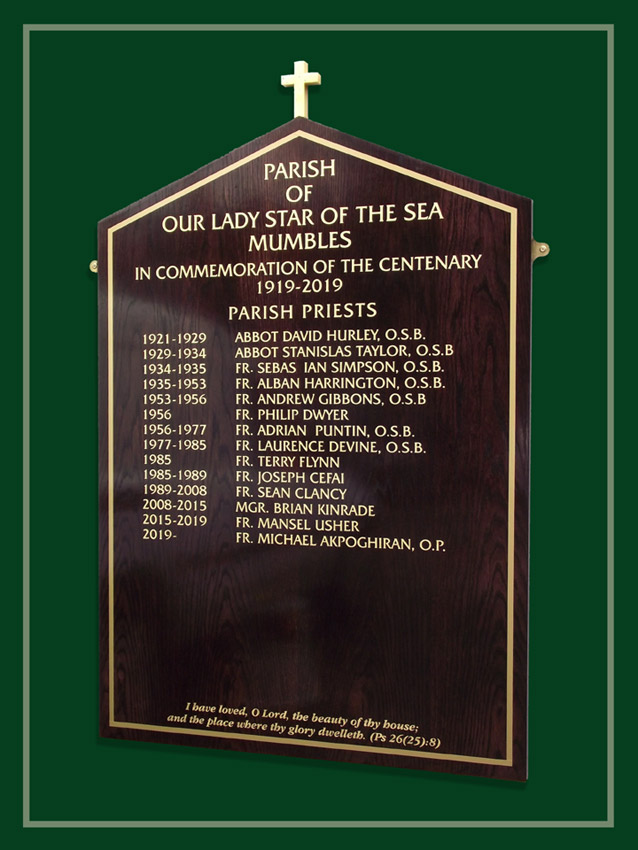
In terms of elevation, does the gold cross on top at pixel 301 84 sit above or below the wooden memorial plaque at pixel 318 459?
above

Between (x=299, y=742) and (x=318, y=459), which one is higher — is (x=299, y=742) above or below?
below

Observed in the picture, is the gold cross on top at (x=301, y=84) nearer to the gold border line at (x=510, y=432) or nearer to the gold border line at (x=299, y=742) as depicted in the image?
the gold border line at (x=510, y=432)

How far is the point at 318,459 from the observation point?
7.97ft

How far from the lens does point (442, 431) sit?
2328 mm

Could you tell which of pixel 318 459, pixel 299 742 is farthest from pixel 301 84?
pixel 299 742

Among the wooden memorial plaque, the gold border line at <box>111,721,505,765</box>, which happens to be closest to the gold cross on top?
the wooden memorial plaque

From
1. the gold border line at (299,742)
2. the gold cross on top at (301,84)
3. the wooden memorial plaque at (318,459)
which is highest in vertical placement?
the gold cross on top at (301,84)

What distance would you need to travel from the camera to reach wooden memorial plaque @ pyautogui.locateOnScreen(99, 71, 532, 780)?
231cm

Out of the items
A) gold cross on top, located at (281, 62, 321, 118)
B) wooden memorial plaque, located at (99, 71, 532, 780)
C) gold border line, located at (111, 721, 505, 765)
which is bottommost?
gold border line, located at (111, 721, 505, 765)

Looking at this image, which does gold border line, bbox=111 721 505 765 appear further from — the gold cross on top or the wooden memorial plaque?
the gold cross on top

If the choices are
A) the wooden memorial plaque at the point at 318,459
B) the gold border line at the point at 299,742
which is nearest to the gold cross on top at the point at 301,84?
the wooden memorial plaque at the point at 318,459

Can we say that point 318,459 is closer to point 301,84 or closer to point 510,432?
point 510,432

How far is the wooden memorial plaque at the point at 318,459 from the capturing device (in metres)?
2.31

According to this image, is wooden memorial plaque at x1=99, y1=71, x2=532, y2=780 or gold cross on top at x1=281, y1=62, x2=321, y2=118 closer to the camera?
wooden memorial plaque at x1=99, y1=71, x2=532, y2=780
